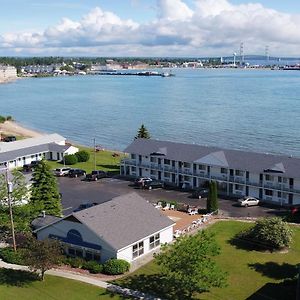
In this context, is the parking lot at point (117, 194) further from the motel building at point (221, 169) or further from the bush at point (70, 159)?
the bush at point (70, 159)

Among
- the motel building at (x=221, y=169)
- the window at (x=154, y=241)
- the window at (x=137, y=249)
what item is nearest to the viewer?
the window at (x=137, y=249)

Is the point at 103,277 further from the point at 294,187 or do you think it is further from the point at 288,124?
the point at 288,124

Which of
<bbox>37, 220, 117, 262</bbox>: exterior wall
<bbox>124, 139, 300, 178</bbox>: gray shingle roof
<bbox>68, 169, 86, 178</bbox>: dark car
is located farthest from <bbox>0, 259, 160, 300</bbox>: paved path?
<bbox>68, 169, 86, 178</bbox>: dark car

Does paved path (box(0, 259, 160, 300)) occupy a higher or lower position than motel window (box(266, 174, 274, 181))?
lower

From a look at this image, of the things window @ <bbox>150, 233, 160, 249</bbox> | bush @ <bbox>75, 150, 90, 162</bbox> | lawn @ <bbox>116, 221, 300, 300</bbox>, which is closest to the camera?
lawn @ <bbox>116, 221, 300, 300</bbox>

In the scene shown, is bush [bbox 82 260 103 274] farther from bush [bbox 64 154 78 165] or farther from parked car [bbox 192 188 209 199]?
bush [bbox 64 154 78 165]

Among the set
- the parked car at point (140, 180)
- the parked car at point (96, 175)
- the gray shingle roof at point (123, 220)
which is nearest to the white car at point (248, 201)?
the parked car at point (140, 180)

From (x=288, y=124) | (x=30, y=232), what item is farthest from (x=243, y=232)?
(x=288, y=124)
